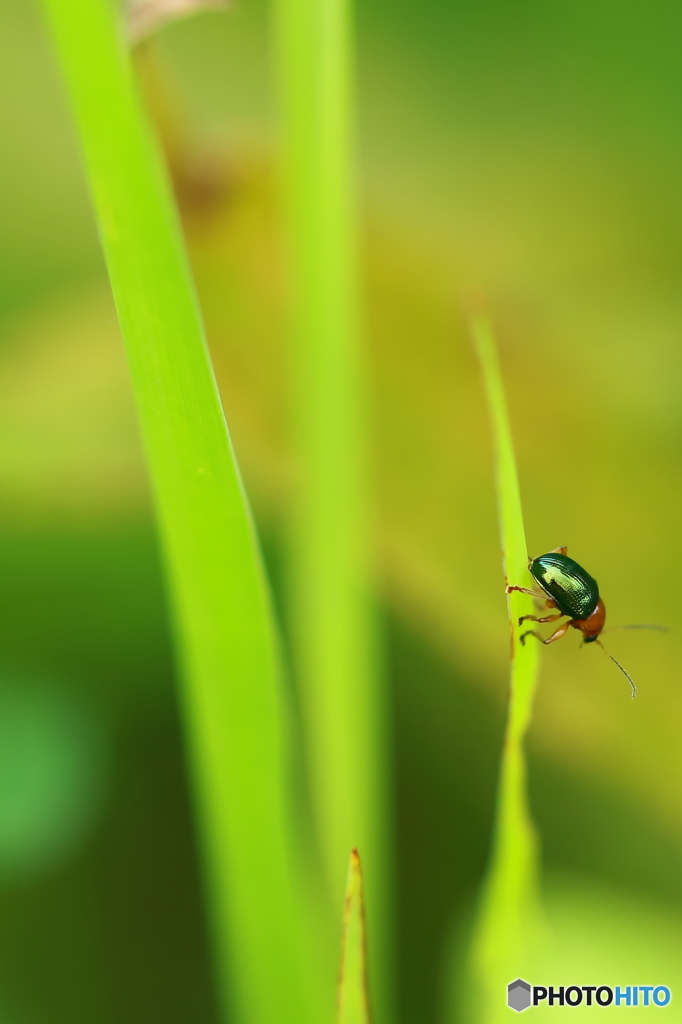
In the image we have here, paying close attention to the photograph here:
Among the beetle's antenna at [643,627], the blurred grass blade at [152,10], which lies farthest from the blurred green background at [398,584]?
the blurred grass blade at [152,10]

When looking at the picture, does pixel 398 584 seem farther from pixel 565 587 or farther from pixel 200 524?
pixel 200 524

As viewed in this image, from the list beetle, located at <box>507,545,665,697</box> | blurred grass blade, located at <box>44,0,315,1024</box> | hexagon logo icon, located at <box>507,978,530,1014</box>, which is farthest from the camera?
beetle, located at <box>507,545,665,697</box>

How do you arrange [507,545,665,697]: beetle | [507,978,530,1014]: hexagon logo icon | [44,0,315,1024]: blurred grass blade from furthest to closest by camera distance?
1. [507,545,665,697]: beetle
2. [507,978,530,1014]: hexagon logo icon
3. [44,0,315,1024]: blurred grass blade

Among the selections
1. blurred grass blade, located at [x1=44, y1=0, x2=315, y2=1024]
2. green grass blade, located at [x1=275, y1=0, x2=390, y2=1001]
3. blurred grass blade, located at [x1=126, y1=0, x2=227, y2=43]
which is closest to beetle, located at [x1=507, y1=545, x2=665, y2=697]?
green grass blade, located at [x1=275, y1=0, x2=390, y2=1001]

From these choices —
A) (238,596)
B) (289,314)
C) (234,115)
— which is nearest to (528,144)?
(234,115)

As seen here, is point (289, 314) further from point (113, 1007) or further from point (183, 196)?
point (113, 1007)

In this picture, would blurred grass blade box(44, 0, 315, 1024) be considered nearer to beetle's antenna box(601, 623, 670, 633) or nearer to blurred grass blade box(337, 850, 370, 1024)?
blurred grass blade box(337, 850, 370, 1024)

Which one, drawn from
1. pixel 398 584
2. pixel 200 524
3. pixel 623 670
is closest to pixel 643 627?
pixel 623 670
